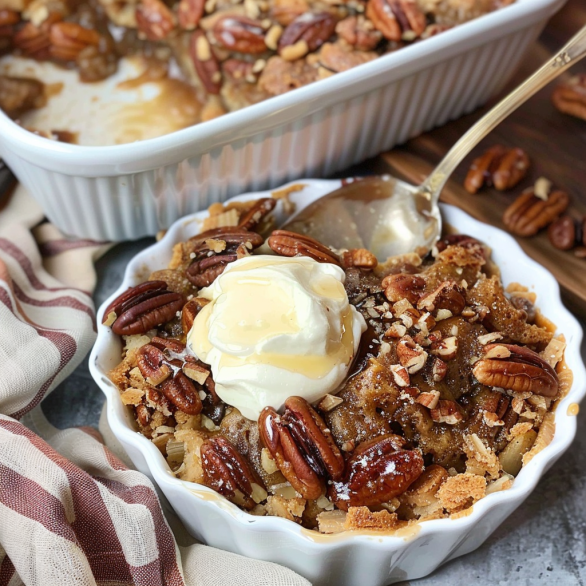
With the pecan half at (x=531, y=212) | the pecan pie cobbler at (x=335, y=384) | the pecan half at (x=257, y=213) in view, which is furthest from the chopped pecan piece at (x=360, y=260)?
the pecan half at (x=531, y=212)

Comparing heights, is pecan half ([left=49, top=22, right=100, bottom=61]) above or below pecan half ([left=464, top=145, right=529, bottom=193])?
above

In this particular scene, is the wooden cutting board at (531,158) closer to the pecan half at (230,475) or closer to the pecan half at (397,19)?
the pecan half at (397,19)

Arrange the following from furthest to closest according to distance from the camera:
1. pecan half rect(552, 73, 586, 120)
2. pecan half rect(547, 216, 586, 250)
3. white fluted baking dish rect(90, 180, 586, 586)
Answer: pecan half rect(552, 73, 586, 120), pecan half rect(547, 216, 586, 250), white fluted baking dish rect(90, 180, 586, 586)

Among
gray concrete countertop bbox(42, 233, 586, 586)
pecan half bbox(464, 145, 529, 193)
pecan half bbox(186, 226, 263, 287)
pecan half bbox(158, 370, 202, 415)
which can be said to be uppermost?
pecan half bbox(186, 226, 263, 287)

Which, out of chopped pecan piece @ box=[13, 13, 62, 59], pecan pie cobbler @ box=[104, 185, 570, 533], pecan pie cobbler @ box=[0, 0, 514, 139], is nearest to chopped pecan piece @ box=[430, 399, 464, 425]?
pecan pie cobbler @ box=[104, 185, 570, 533]

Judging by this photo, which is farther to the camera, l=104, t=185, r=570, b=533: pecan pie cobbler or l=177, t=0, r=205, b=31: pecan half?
l=177, t=0, r=205, b=31: pecan half

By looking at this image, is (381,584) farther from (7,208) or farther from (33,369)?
(7,208)

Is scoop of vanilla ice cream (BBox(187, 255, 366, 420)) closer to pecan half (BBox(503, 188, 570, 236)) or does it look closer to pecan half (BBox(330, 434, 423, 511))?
pecan half (BBox(330, 434, 423, 511))

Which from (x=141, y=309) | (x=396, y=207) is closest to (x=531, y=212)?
(x=396, y=207)

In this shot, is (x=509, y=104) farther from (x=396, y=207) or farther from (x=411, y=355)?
(x=411, y=355)
